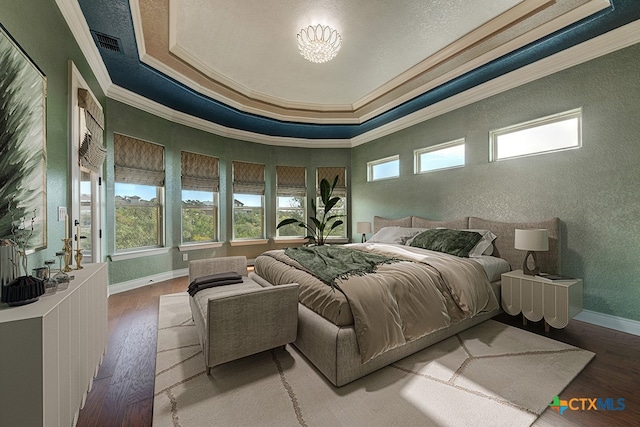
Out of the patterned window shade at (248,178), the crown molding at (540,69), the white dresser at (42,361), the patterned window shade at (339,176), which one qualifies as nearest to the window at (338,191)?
the patterned window shade at (339,176)

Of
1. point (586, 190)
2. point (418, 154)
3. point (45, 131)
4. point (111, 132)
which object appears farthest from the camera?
point (418, 154)

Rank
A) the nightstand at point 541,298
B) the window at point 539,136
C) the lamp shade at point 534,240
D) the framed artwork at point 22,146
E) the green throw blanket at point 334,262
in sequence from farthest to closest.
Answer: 1. the window at point 539,136
2. the lamp shade at point 534,240
3. the nightstand at point 541,298
4. the green throw blanket at point 334,262
5. the framed artwork at point 22,146

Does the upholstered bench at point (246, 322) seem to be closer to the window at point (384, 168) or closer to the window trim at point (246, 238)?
the window trim at point (246, 238)

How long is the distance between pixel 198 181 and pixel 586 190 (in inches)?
225

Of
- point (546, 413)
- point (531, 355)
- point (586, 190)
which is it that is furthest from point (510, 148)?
point (546, 413)

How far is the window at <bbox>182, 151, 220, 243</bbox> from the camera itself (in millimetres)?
4734

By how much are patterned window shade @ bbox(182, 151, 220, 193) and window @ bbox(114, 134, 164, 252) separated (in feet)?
1.38

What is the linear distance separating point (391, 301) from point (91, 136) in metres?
A: 3.53

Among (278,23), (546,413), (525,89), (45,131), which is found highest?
(278,23)

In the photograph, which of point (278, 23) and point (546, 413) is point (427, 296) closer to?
point (546, 413)

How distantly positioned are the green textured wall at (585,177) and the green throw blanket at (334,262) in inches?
78.1

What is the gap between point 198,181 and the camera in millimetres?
4855

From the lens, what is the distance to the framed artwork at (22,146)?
1292mm

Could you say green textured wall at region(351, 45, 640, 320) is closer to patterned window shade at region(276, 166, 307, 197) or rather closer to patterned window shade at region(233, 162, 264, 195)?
patterned window shade at region(276, 166, 307, 197)
